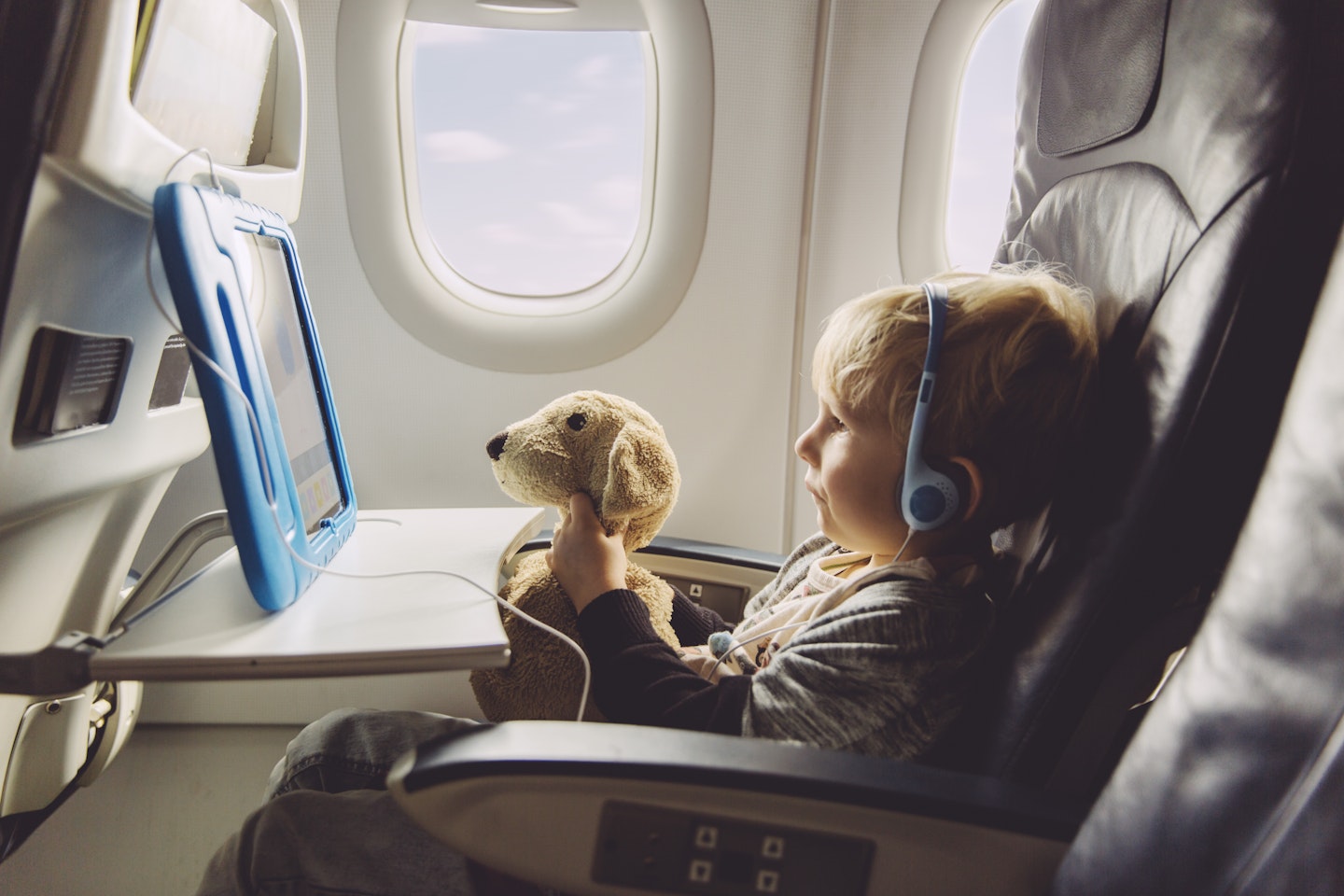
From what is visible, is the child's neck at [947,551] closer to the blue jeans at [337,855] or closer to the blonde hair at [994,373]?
the blonde hair at [994,373]

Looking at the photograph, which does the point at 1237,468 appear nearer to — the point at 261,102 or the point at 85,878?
the point at 261,102

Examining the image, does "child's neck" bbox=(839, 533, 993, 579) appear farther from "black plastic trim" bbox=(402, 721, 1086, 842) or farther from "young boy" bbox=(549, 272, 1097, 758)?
"black plastic trim" bbox=(402, 721, 1086, 842)

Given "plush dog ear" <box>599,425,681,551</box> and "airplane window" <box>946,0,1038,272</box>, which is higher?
"airplane window" <box>946,0,1038,272</box>

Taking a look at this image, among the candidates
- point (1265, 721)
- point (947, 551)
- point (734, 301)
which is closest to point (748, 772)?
point (1265, 721)

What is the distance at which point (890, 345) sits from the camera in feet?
3.01

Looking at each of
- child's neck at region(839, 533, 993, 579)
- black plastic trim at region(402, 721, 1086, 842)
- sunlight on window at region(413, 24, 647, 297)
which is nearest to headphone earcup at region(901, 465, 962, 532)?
child's neck at region(839, 533, 993, 579)

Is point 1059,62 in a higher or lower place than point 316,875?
higher

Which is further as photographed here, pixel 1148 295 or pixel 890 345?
pixel 890 345

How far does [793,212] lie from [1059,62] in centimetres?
81

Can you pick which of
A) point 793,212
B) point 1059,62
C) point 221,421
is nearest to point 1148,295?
point 1059,62

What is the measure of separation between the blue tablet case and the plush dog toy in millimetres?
246

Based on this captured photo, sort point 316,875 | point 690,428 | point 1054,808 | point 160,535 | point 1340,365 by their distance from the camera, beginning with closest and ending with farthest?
point 1340,365
point 1054,808
point 316,875
point 160,535
point 690,428

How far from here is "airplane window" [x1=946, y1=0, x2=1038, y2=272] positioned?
1.69 metres

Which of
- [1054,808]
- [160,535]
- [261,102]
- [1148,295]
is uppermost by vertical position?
[261,102]
